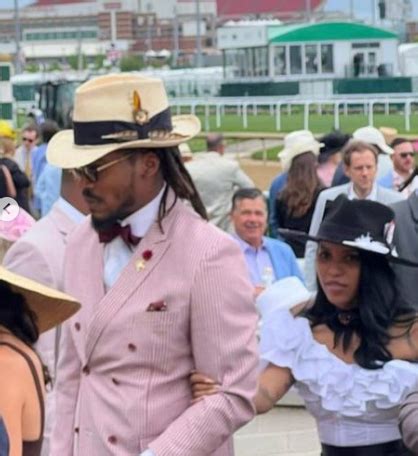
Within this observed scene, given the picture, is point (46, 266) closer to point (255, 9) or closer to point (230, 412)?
point (230, 412)

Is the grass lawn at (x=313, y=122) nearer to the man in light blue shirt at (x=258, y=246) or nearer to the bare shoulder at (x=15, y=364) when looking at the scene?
the man in light blue shirt at (x=258, y=246)

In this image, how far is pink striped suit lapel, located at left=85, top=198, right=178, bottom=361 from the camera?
15.6 feet

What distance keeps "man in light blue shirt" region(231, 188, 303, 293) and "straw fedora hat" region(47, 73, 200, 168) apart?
4642 mm

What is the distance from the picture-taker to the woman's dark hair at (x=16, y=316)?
4.15m

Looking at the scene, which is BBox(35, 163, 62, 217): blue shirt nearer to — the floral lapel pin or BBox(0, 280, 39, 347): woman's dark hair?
the floral lapel pin

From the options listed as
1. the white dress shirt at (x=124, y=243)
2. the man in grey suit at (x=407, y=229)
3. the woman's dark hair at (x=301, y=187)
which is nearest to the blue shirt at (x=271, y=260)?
the woman's dark hair at (x=301, y=187)

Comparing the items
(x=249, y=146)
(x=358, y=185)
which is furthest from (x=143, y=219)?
(x=249, y=146)

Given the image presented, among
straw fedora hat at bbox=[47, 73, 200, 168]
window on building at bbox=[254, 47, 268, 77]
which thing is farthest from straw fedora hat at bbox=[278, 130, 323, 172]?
window on building at bbox=[254, 47, 268, 77]

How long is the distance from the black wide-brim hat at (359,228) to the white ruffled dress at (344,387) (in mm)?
307

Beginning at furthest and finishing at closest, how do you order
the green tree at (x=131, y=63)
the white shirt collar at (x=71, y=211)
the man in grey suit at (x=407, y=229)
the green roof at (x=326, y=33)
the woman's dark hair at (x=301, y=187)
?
the green tree at (x=131, y=63) < the green roof at (x=326, y=33) < the woman's dark hair at (x=301, y=187) < the man in grey suit at (x=407, y=229) < the white shirt collar at (x=71, y=211)

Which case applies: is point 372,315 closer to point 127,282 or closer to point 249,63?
point 127,282

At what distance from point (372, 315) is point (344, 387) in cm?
23

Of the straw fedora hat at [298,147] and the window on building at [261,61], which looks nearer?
the straw fedora hat at [298,147]

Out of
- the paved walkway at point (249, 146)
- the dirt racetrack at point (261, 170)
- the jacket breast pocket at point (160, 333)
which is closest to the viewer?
the jacket breast pocket at point (160, 333)
